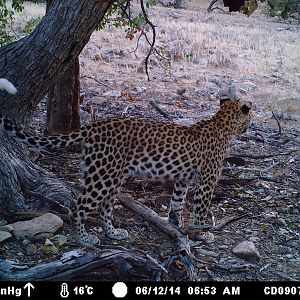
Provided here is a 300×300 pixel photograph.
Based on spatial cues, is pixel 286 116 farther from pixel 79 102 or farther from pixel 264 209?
pixel 79 102

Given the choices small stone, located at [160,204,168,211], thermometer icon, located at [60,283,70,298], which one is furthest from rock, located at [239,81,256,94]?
thermometer icon, located at [60,283,70,298]

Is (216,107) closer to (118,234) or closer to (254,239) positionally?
(254,239)

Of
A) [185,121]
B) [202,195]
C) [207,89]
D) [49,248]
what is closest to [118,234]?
[49,248]

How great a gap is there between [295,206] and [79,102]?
1.81 metres

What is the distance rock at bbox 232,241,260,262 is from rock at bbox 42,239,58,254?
0.96 meters

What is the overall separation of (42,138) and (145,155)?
1.95ft

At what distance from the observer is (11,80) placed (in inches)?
131

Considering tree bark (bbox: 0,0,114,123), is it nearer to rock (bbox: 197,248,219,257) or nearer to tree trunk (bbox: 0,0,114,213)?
tree trunk (bbox: 0,0,114,213)

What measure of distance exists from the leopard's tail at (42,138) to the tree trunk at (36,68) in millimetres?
422

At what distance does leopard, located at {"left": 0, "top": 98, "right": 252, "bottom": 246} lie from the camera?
311cm

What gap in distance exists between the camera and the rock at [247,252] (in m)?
3.05

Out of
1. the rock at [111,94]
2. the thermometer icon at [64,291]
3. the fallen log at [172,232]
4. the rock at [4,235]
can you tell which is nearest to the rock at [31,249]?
the rock at [4,235]

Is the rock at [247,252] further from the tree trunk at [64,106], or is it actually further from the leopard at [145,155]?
the tree trunk at [64,106]

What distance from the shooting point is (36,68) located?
3318 mm
